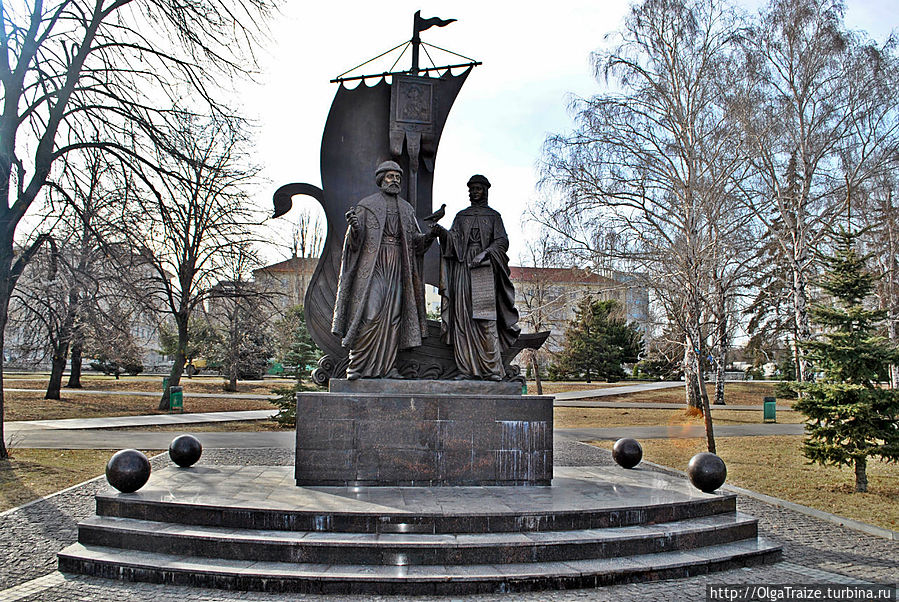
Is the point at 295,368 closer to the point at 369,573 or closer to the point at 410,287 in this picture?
the point at 410,287

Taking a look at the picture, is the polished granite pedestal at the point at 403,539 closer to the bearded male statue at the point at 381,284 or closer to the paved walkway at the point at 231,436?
the bearded male statue at the point at 381,284

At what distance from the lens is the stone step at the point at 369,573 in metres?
5.08

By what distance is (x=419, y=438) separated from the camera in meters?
7.29

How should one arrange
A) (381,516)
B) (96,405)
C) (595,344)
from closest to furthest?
(381,516) < (96,405) < (595,344)

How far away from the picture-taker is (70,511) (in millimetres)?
8133

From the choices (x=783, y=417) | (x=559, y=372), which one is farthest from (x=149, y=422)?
(x=559, y=372)

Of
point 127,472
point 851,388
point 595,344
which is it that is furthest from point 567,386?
point 127,472

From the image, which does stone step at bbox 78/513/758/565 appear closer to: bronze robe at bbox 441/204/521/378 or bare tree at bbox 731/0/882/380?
bronze robe at bbox 441/204/521/378

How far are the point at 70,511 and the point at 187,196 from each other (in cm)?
697

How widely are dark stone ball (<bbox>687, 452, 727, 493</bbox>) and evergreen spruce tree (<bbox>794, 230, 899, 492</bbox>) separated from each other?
3.93 m

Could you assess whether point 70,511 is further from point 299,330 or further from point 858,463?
point 299,330

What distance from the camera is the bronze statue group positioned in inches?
305

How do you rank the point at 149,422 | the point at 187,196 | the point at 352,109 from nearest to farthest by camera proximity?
the point at 352,109 → the point at 187,196 → the point at 149,422

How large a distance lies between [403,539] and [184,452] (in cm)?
450
